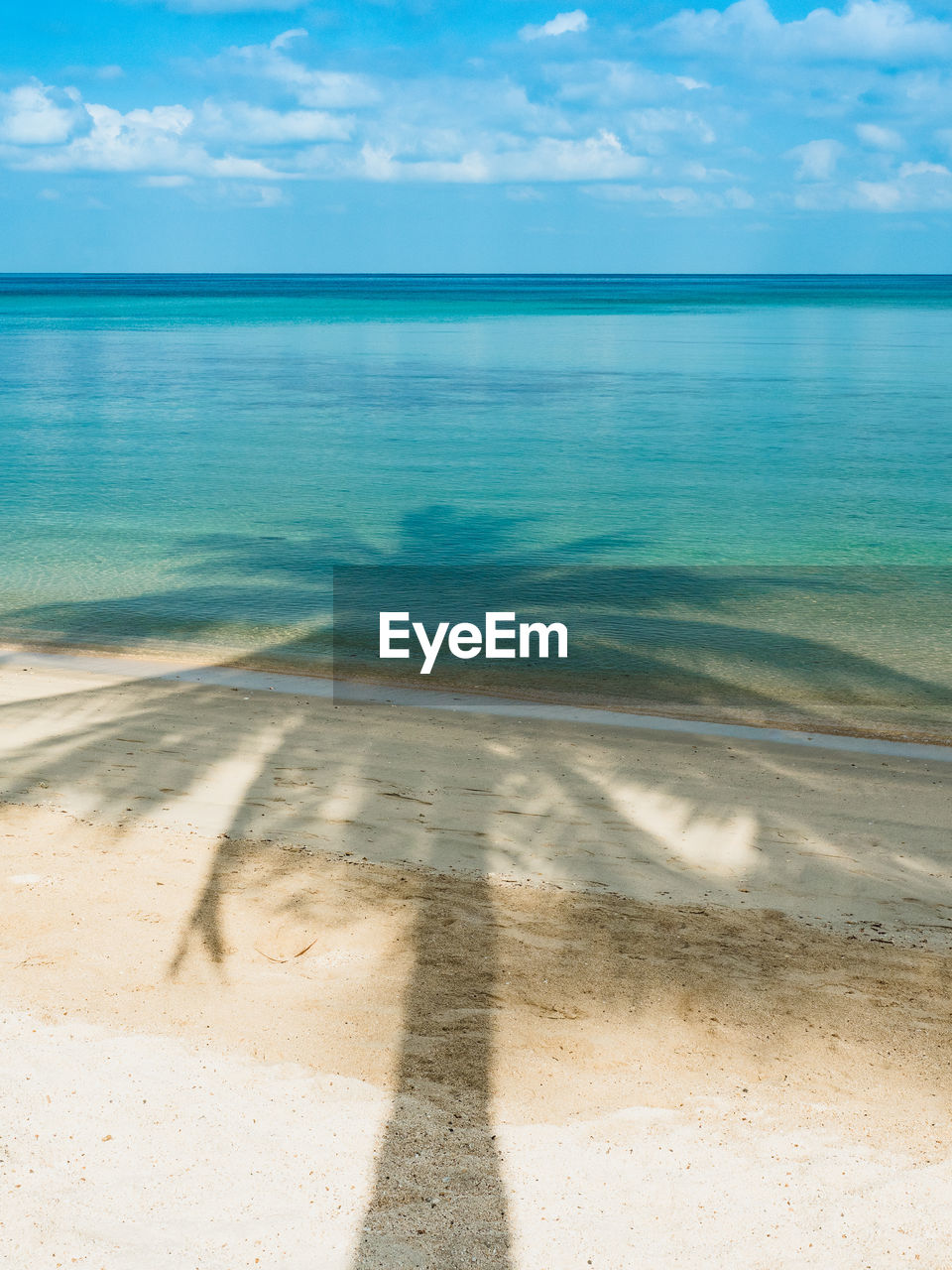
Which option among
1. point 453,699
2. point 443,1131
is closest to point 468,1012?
point 443,1131

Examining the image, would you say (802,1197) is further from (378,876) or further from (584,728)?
(584,728)

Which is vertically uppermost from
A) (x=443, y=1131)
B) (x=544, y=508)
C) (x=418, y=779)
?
(x=544, y=508)

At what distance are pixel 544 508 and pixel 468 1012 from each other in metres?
14.4

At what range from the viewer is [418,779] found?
7281 millimetres

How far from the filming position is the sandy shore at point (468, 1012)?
361cm

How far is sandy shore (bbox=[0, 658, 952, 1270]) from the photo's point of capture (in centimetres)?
361

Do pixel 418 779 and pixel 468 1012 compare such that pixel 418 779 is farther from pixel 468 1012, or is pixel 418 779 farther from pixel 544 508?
pixel 544 508

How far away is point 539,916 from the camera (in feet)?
17.9

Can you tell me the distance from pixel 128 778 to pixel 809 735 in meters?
4.81

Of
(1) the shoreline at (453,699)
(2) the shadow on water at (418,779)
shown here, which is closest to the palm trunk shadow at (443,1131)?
(2) the shadow on water at (418,779)

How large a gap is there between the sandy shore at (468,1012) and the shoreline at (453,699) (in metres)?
0.94

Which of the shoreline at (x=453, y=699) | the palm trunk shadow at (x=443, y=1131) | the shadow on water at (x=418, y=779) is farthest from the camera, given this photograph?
the shoreline at (x=453, y=699)

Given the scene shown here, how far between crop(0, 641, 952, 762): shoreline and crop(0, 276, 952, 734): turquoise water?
42 centimetres

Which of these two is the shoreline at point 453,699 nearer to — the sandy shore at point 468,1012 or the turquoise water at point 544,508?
the turquoise water at point 544,508
